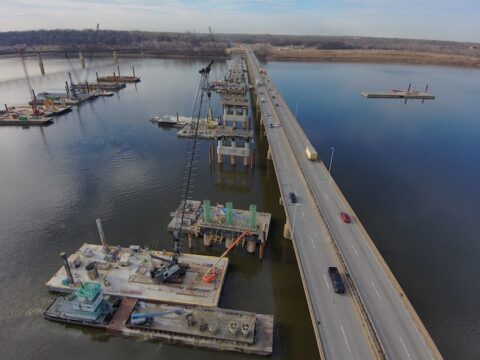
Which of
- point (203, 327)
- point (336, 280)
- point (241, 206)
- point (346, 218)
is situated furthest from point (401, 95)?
point (203, 327)

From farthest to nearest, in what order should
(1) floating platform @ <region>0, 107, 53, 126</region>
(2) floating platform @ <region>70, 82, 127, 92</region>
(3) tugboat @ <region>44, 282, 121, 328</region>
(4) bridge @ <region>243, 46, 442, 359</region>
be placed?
(2) floating platform @ <region>70, 82, 127, 92</region>
(1) floating platform @ <region>0, 107, 53, 126</region>
(3) tugboat @ <region>44, 282, 121, 328</region>
(4) bridge @ <region>243, 46, 442, 359</region>

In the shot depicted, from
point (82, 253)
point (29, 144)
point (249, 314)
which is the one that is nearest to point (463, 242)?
point (249, 314)

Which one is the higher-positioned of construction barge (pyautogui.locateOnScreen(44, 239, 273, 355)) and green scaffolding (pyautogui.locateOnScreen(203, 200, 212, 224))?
green scaffolding (pyautogui.locateOnScreen(203, 200, 212, 224))

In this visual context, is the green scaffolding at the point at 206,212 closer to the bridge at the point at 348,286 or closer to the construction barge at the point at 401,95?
the bridge at the point at 348,286

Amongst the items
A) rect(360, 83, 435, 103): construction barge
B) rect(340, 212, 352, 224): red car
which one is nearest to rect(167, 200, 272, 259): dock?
rect(340, 212, 352, 224): red car

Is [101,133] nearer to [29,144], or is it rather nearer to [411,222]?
[29,144]

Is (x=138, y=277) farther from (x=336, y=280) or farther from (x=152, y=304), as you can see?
(x=336, y=280)

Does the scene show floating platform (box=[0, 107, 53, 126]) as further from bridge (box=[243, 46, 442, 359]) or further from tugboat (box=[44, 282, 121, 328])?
bridge (box=[243, 46, 442, 359])
